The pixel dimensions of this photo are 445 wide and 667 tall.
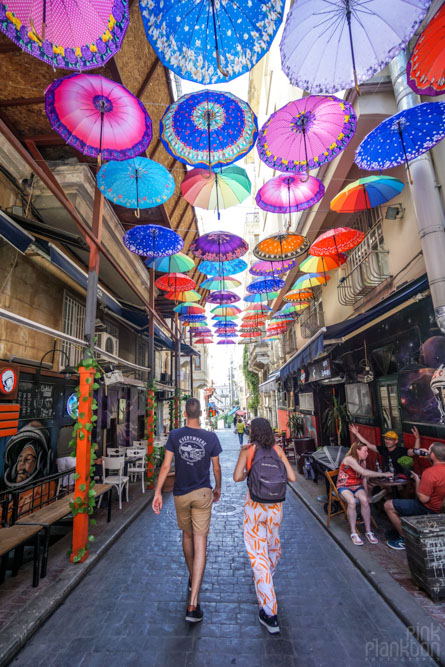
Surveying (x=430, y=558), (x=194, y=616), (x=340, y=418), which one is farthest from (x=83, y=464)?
(x=340, y=418)

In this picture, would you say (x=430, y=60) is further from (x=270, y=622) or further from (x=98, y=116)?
(x=270, y=622)

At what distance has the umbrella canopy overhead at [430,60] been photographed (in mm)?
3420

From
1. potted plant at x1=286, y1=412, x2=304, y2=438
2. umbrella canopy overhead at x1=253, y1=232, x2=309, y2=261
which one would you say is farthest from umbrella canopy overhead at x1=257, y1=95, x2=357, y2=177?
potted plant at x1=286, y1=412, x2=304, y2=438

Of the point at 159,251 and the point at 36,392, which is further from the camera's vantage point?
the point at 159,251

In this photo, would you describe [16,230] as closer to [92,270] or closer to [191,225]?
[92,270]

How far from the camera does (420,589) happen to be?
3.79 meters

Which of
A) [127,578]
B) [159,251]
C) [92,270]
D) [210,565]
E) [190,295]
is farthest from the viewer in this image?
[190,295]

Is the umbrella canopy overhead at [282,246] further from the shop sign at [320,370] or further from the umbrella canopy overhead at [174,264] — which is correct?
the shop sign at [320,370]

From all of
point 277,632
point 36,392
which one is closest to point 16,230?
point 36,392

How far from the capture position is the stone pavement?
9.55 ft

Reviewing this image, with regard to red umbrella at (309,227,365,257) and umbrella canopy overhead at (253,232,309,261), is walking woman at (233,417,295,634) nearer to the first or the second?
red umbrella at (309,227,365,257)

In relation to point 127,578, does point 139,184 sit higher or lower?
higher

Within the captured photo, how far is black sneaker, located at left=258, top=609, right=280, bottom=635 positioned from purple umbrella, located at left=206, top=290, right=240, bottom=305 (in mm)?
11891

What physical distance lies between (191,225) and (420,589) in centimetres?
1647
